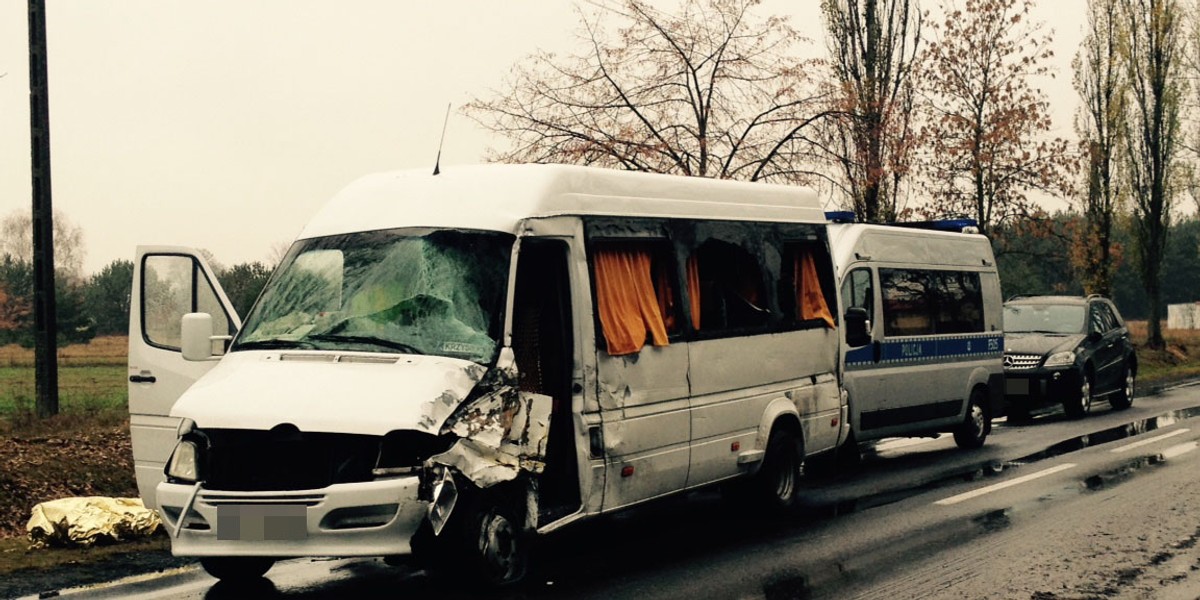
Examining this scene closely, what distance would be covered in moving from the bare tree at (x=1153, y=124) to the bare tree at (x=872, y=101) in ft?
51.0

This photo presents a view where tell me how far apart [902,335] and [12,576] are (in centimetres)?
906

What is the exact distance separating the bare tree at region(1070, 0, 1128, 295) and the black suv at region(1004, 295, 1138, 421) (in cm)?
1445

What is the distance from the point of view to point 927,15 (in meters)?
27.6

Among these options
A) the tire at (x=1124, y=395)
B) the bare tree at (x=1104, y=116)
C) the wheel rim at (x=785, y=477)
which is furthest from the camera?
the bare tree at (x=1104, y=116)

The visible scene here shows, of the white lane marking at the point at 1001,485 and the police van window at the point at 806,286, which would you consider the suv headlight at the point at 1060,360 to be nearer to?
the white lane marking at the point at 1001,485


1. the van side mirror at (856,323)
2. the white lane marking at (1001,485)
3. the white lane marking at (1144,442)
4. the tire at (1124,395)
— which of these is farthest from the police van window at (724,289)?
the tire at (1124,395)

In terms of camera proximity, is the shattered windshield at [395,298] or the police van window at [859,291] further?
the police van window at [859,291]

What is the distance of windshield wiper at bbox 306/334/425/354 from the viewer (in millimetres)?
7332

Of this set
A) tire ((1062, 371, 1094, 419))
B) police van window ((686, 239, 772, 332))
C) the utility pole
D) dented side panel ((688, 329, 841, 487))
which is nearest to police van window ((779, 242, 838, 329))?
dented side panel ((688, 329, 841, 487))

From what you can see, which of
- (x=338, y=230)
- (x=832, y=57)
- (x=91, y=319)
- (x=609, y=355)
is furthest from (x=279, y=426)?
(x=91, y=319)

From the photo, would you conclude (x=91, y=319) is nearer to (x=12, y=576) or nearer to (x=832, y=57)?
(x=832, y=57)

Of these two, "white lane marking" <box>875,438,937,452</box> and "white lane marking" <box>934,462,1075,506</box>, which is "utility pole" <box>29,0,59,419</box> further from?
"white lane marking" <box>875,438,937,452</box>

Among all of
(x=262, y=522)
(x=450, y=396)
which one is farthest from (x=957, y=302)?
(x=262, y=522)

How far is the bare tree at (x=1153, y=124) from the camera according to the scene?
3962 cm
